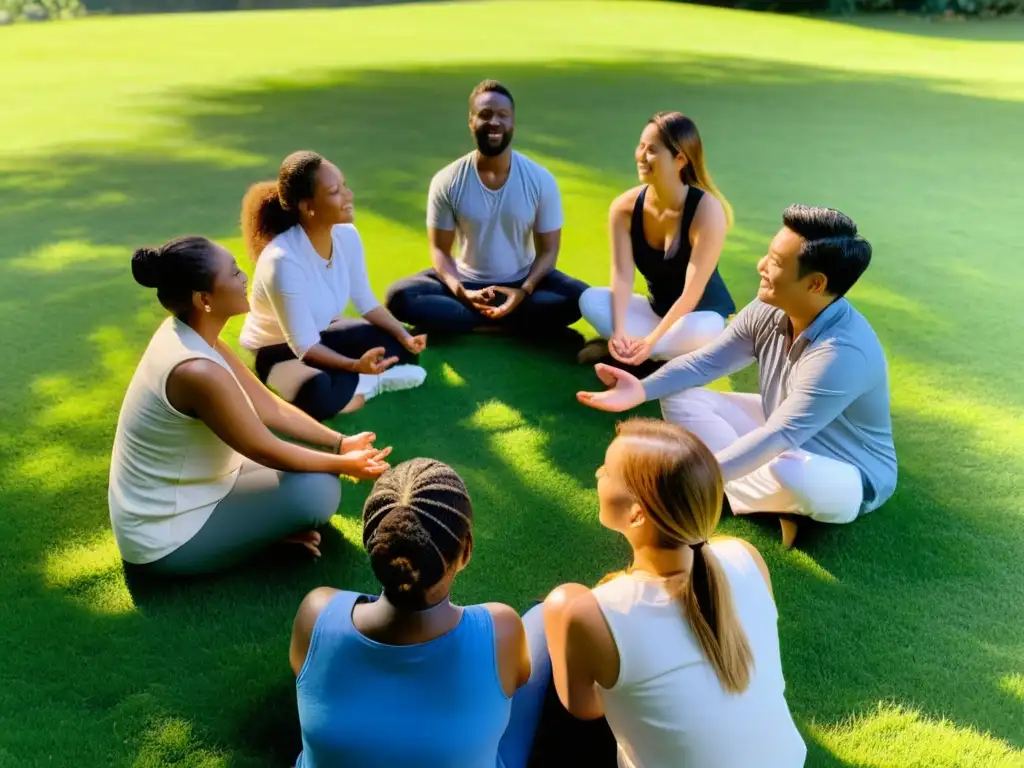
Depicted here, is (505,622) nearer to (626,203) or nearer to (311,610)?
(311,610)

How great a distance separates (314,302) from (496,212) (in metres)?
1.17

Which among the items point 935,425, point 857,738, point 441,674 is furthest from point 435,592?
point 935,425

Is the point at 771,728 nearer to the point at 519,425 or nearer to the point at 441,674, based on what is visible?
the point at 441,674

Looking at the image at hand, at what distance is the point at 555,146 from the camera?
8617 millimetres

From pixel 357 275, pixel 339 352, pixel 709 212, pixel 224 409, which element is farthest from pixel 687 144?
A: pixel 224 409

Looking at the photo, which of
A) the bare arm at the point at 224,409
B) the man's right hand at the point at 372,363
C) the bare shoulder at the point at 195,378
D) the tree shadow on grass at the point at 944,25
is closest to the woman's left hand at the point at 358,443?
the bare arm at the point at 224,409

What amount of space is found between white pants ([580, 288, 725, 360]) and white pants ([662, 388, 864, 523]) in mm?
669

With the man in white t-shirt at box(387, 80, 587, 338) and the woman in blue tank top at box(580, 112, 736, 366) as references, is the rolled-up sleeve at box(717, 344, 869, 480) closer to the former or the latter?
the woman in blue tank top at box(580, 112, 736, 366)

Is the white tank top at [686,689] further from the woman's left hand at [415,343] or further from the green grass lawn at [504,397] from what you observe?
the woman's left hand at [415,343]

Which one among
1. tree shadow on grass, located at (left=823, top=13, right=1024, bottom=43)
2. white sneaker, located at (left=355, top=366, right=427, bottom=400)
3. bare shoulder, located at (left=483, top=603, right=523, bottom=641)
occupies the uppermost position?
tree shadow on grass, located at (left=823, top=13, right=1024, bottom=43)

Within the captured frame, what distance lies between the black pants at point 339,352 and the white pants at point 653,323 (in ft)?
3.10

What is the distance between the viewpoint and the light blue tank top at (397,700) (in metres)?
1.62

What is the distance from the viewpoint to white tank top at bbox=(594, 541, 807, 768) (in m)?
1.67

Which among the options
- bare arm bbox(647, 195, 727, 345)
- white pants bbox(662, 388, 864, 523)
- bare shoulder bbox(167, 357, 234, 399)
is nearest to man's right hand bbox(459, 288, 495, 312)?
bare arm bbox(647, 195, 727, 345)
